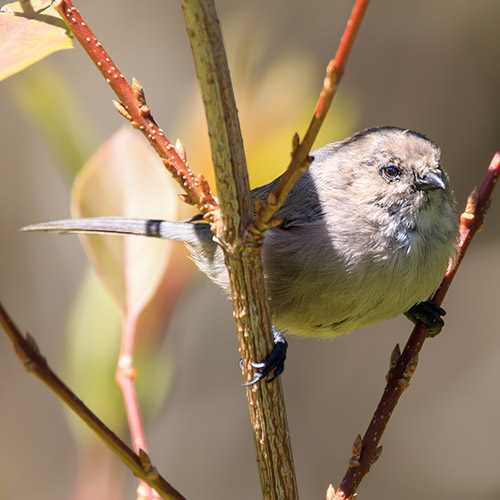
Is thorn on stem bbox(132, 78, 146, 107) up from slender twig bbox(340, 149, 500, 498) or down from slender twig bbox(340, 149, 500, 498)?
up

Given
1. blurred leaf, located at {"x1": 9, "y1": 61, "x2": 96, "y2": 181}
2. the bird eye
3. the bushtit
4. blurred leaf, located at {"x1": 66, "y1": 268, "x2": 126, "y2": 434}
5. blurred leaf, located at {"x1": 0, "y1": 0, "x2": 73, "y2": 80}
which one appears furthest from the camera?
the bird eye

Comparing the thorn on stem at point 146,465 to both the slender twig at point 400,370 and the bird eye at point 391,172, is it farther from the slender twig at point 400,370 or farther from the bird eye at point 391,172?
the bird eye at point 391,172

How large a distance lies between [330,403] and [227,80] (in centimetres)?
363

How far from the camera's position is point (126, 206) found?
1964 mm

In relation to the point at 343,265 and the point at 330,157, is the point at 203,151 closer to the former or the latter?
the point at 343,265

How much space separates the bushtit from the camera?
2.47 m

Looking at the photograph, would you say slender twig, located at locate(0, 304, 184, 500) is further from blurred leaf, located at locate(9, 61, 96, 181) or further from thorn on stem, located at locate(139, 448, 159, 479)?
blurred leaf, located at locate(9, 61, 96, 181)

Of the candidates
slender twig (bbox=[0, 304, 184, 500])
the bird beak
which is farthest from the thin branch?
the bird beak

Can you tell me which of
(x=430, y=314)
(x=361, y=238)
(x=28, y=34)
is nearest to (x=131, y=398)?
(x=28, y=34)

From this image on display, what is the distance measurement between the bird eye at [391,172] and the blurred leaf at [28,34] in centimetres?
141

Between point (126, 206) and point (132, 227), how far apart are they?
0.56 m

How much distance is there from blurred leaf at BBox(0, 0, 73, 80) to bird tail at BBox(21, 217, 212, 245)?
626 mm

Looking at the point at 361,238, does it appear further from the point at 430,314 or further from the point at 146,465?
the point at 146,465

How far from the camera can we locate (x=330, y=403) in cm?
473
